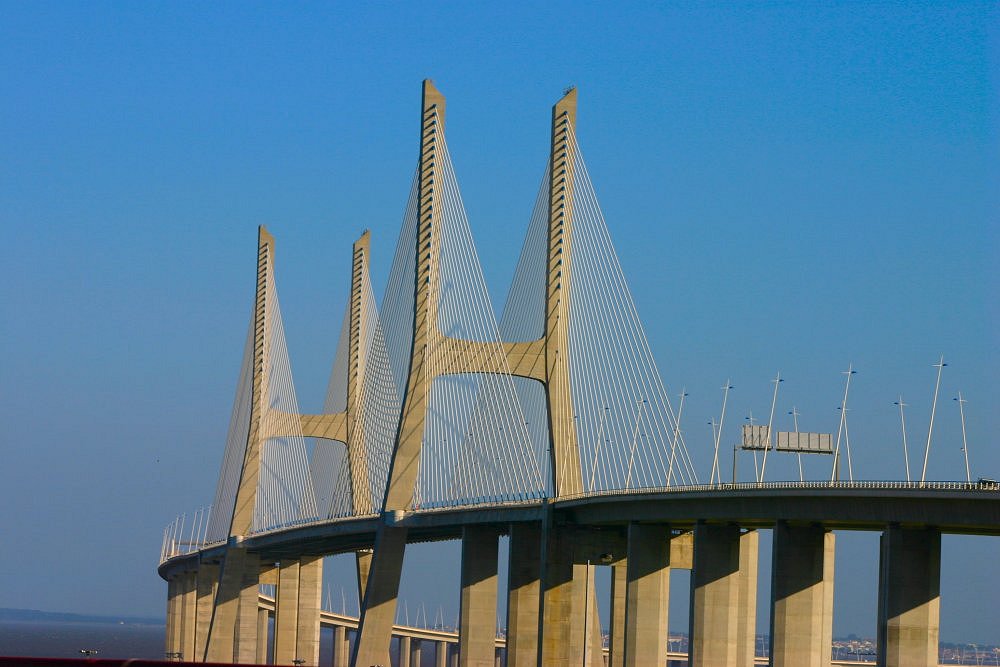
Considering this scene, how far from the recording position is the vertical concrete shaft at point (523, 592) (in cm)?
7381

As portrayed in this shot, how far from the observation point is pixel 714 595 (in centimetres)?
6278

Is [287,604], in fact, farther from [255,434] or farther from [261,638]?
[255,434]

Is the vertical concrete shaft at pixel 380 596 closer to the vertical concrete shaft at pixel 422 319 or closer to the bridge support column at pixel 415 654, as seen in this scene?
the vertical concrete shaft at pixel 422 319

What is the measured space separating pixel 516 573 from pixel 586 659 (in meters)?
4.78

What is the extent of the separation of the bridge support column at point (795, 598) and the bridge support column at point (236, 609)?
166ft

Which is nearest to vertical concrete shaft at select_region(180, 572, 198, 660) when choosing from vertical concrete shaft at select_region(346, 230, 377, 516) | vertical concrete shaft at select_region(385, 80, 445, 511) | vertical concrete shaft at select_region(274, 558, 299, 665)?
vertical concrete shaft at select_region(274, 558, 299, 665)

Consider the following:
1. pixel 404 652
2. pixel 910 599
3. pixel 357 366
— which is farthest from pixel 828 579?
pixel 404 652

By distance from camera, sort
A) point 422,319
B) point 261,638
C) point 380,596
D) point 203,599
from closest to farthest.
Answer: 1. point 422,319
2. point 380,596
3. point 261,638
4. point 203,599

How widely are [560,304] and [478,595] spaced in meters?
13.6

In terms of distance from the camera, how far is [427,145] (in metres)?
76.2

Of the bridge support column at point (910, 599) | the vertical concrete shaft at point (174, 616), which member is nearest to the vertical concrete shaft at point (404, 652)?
the vertical concrete shaft at point (174, 616)

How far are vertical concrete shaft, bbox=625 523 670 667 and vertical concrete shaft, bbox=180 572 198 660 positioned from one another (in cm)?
6347

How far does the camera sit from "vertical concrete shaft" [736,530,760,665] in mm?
68000

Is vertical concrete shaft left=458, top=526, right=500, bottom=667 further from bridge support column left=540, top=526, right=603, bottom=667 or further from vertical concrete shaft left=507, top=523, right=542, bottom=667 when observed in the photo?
bridge support column left=540, top=526, right=603, bottom=667
